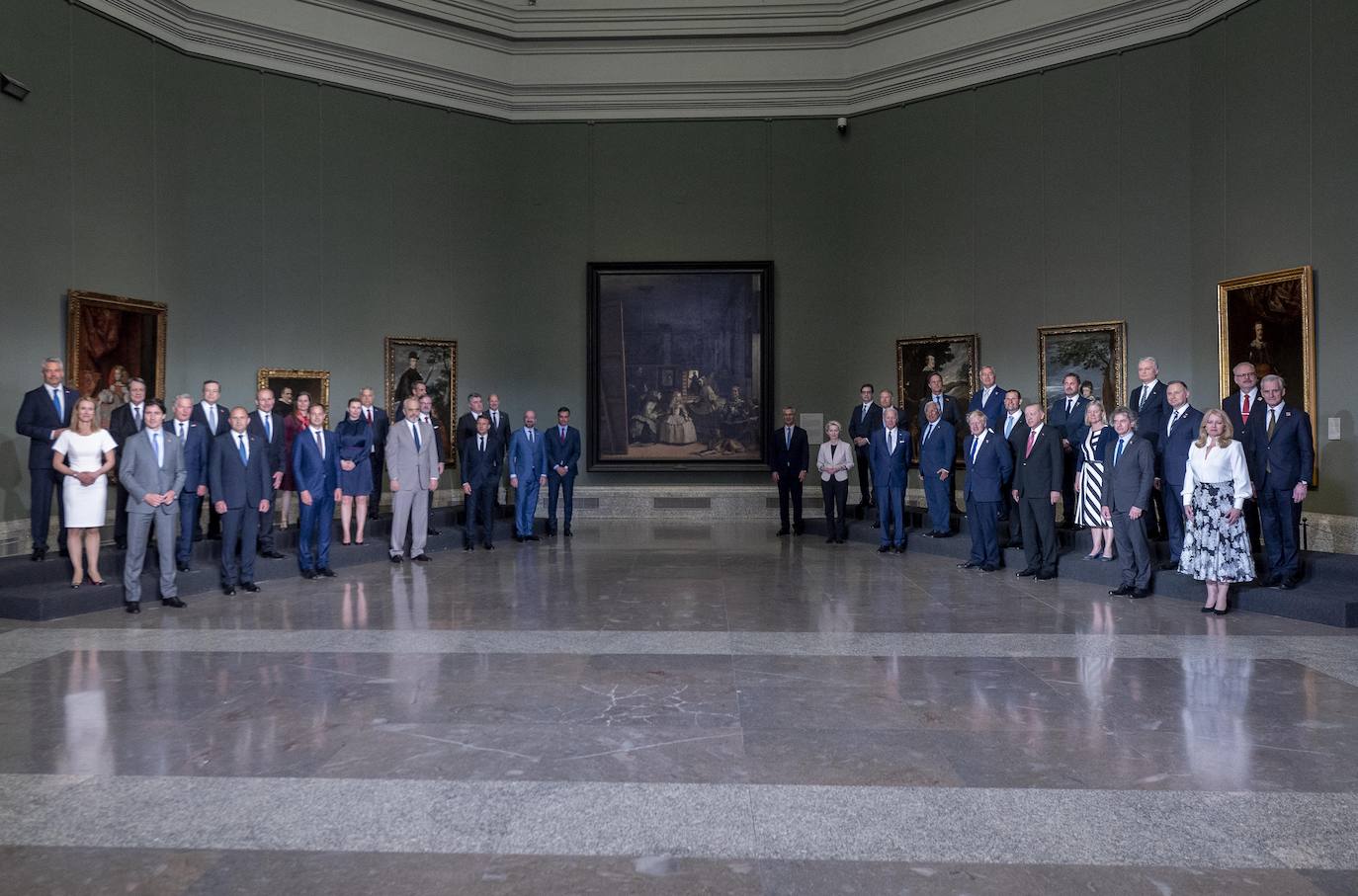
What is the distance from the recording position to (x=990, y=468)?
1136 cm

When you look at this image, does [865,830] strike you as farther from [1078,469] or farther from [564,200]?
[564,200]

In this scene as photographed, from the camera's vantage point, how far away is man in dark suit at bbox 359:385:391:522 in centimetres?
1285

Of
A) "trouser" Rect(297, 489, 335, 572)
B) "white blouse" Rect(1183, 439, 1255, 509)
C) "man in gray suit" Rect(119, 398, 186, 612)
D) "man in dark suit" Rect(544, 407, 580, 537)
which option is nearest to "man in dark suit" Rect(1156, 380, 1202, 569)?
"white blouse" Rect(1183, 439, 1255, 509)

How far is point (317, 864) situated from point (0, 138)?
1103cm

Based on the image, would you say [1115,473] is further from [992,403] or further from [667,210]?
[667,210]

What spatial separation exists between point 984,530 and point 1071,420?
1958 mm

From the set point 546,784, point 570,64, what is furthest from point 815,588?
point 570,64

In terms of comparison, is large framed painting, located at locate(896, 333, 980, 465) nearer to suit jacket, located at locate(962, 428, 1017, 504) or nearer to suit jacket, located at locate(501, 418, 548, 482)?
suit jacket, located at locate(962, 428, 1017, 504)

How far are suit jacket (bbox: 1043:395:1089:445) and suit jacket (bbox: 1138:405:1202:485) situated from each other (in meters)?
1.56

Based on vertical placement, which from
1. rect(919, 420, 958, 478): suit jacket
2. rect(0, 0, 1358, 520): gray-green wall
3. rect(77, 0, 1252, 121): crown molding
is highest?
rect(77, 0, 1252, 121): crown molding

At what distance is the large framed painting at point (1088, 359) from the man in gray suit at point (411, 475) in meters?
9.08

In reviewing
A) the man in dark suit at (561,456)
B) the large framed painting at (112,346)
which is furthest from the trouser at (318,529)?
the man in dark suit at (561,456)

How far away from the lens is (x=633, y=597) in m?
9.31

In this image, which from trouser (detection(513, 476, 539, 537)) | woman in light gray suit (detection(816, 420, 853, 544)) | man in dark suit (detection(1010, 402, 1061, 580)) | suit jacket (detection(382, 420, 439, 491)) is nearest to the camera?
man in dark suit (detection(1010, 402, 1061, 580))
